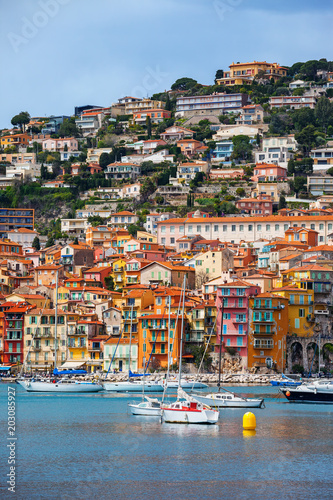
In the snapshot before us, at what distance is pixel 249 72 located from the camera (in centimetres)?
16962

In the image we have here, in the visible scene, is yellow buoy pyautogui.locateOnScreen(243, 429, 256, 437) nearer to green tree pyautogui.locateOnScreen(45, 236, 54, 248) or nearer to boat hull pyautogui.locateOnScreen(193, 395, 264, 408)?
boat hull pyautogui.locateOnScreen(193, 395, 264, 408)

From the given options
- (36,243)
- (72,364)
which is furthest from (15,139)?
(72,364)

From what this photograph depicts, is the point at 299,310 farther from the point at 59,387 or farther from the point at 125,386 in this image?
the point at 59,387

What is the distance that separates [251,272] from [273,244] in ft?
23.4

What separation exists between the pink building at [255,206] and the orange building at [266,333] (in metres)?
35.2

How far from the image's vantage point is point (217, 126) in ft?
482

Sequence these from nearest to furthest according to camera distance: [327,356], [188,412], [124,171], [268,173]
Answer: [188,412] < [327,356] < [268,173] < [124,171]

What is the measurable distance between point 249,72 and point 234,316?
3849 inches

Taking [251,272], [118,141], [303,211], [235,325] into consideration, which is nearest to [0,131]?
[118,141]

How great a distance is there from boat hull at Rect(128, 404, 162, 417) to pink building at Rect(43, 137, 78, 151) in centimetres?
9839

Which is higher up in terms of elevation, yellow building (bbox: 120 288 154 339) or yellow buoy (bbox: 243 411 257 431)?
yellow building (bbox: 120 288 154 339)

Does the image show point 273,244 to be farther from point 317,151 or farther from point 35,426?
point 35,426

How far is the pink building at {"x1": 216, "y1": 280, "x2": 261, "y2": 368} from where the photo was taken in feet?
254

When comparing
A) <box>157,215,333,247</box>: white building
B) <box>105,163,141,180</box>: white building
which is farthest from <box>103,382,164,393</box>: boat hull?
<box>105,163,141,180</box>: white building
